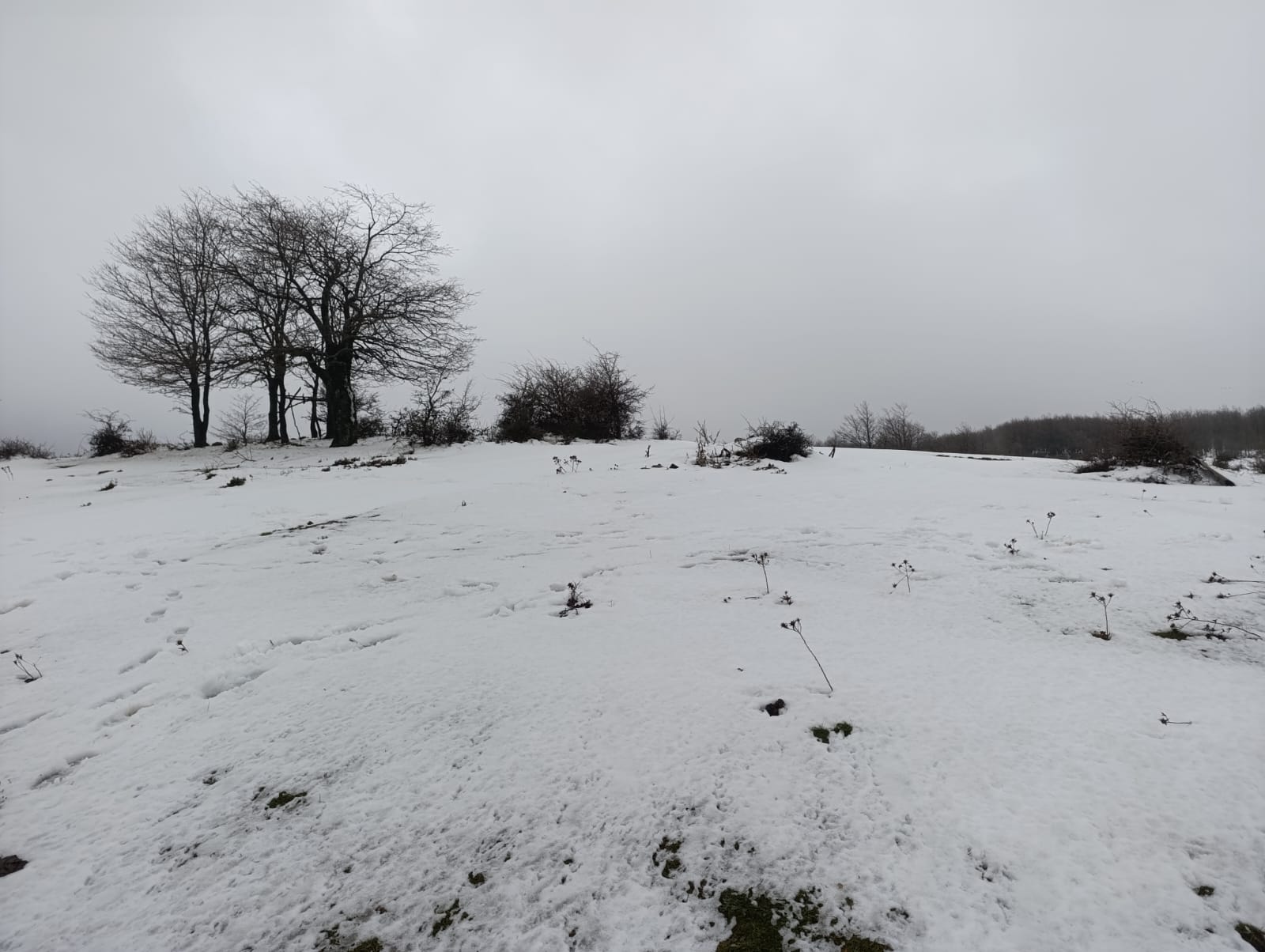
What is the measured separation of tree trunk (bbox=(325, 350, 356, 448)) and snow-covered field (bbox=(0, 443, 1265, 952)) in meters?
11.9

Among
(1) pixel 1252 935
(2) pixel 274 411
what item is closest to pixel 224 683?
(1) pixel 1252 935

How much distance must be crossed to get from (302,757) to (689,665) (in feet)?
5.69

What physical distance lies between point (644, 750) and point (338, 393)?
16.8 m

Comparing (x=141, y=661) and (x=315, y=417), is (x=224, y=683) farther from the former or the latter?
(x=315, y=417)

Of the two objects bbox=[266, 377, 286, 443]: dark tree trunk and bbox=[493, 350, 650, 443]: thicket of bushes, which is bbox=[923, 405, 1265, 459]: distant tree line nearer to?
bbox=[493, 350, 650, 443]: thicket of bushes

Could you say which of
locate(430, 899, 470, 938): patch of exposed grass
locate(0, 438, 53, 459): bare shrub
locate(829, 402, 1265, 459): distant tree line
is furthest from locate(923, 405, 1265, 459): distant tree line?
locate(0, 438, 53, 459): bare shrub

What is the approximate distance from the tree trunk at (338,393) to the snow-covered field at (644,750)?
11.9 meters

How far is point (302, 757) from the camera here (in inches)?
81.0

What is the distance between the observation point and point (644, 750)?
77.8 inches

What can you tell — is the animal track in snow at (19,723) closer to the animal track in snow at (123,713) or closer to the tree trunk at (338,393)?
the animal track in snow at (123,713)

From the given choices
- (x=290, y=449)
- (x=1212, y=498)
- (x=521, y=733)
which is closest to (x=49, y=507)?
(x=290, y=449)

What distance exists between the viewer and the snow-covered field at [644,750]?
1.40 m

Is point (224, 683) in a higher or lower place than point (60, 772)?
higher

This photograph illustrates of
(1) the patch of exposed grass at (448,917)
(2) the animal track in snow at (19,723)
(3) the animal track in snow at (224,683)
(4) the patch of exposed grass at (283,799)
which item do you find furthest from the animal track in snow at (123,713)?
(1) the patch of exposed grass at (448,917)
